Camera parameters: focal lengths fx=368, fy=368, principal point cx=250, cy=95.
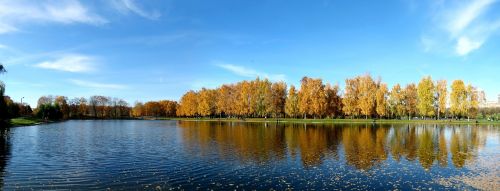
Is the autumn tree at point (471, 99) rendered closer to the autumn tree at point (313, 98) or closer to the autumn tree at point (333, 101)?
the autumn tree at point (333, 101)

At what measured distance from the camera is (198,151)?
120ft

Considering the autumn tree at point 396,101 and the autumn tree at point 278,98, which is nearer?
the autumn tree at point 396,101

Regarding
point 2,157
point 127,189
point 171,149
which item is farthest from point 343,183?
point 2,157

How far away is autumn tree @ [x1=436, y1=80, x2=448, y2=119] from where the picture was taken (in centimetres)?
11651

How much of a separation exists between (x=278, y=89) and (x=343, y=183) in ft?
374

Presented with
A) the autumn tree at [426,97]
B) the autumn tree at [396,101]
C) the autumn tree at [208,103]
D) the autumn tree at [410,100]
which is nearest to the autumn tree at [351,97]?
the autumn tree at [396,101]

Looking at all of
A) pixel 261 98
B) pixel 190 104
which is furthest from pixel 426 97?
pixel 190 104

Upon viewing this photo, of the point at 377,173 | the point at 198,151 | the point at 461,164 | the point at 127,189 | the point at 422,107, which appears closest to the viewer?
the point at 127,189

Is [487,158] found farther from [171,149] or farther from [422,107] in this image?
[422,107]

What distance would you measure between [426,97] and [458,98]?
30.5 feet

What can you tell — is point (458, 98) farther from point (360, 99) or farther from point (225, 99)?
point (225, 99)

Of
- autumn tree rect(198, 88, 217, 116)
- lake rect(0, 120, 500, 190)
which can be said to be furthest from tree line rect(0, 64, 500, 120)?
lake rect(0, 120, 500, 190)

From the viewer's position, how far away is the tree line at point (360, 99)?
377ft

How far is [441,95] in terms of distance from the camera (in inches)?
4599
